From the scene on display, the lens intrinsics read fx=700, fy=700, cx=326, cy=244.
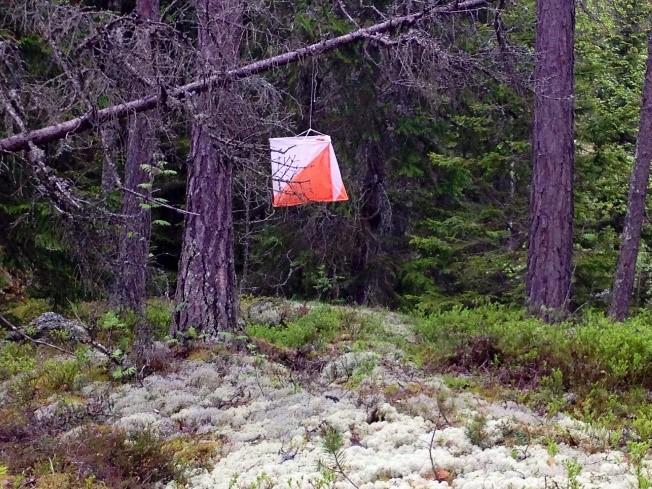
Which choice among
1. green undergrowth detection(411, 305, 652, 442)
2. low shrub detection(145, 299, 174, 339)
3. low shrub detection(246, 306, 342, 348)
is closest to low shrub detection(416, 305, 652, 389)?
green undergrowth detection(411, 305, 652, 442)

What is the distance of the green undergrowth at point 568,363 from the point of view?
5.91 meters

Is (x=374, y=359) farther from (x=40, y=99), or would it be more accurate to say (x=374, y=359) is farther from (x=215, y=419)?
(x=40, y=99)

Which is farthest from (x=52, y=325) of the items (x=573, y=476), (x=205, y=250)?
(x=573, y=476)

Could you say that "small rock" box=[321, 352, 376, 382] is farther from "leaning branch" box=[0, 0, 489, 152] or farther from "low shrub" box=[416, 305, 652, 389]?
"leaning branch" box=[0, 0, 489, 152]

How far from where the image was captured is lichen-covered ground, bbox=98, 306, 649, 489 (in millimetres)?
4363

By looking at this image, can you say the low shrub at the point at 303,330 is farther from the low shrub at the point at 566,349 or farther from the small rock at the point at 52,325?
the small rock at the point at 52,325

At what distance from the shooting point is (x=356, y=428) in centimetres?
536

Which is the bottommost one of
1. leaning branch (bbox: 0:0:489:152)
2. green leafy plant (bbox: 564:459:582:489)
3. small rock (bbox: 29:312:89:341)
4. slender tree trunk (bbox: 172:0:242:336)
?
small rock (bbox: 29:312:89:341)

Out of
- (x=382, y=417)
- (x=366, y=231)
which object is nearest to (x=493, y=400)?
(x=382, y=417)

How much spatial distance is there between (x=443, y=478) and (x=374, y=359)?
3.31 meters

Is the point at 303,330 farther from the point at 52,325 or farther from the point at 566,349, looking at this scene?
the point at 566,349

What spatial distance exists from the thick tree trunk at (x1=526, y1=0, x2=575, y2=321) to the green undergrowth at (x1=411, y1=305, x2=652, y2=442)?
82 cm

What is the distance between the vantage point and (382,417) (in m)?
5.56

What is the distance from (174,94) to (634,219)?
8855 mm
